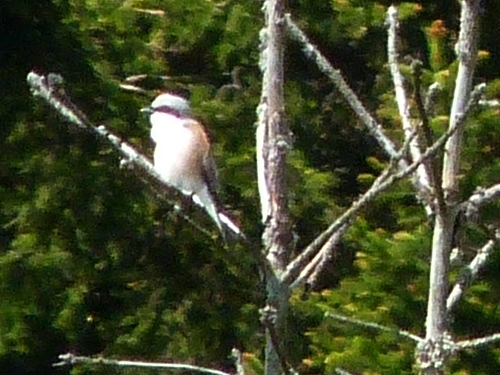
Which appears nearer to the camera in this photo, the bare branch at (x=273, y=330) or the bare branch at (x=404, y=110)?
the bare branch at (x=273, y=330)

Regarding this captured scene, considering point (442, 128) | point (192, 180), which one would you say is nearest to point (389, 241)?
point (442, 128)

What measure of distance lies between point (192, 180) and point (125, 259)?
5.09ft

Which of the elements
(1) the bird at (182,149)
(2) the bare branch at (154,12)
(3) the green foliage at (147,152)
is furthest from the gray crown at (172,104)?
(2) the bare branch at (154,12)

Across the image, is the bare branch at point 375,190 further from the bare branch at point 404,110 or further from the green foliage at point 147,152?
the green foliage at point 147,152

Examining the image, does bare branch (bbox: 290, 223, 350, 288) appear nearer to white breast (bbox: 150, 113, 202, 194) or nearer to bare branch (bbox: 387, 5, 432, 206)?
bare branch (bbox: 387, 5, 432, 206)

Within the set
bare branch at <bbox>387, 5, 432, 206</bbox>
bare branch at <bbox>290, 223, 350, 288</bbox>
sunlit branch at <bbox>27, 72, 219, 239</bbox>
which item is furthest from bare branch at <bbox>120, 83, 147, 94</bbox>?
sunlit branch at <bbox>27, 72, 219, 239</bbox>

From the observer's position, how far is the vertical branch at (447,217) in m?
1.45

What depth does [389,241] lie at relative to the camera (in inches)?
108

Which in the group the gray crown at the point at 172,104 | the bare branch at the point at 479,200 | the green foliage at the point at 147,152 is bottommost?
the bare branch at the point at 479,200

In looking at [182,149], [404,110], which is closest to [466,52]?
[404,110]

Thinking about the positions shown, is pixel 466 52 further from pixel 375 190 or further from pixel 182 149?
pixel 182 149

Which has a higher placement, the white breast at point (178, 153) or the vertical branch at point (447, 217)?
the white breast at point (178, 153)

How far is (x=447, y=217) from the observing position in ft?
4.82

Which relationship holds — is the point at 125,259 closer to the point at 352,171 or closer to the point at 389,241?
the point at 352,171
